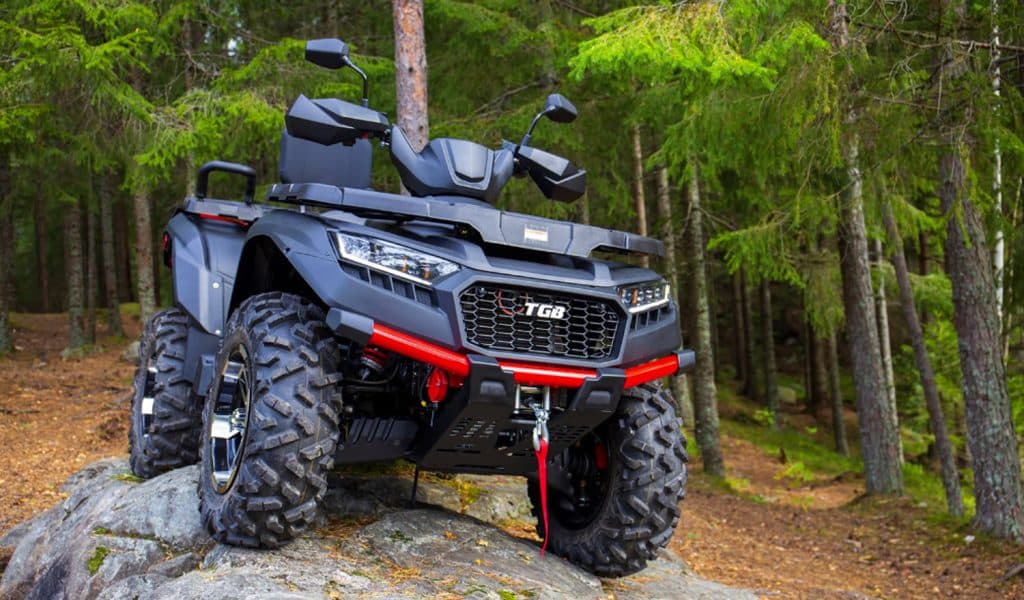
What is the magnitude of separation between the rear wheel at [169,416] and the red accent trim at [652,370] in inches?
109

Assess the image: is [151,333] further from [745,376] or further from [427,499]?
[745,376]

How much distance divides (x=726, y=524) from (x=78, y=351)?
483 inches

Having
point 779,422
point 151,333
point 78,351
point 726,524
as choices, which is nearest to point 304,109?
point 151,333

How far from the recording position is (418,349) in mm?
3658

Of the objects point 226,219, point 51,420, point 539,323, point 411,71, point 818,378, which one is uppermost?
point 411,71

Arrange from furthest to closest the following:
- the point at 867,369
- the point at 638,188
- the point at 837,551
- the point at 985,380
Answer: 1. the point at 638,188
2. the point at 867,369
3. the point at 837,551
4. the point at 985,380

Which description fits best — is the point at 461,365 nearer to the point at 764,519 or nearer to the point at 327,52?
the point at 327,52

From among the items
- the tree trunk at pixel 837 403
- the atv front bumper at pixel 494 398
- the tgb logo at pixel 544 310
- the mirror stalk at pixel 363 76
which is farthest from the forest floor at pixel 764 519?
the tree trunk at pixel 837 403

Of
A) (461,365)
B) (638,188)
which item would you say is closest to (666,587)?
(461,365)

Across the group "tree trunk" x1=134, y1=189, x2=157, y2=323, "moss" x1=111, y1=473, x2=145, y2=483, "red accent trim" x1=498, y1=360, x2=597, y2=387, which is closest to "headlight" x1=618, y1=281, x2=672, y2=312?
"red accent trim" x1=498, y1=360, x2=597, y2=387

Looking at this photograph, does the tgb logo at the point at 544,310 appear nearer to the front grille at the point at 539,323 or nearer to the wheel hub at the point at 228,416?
the front grille at the point at 539,323

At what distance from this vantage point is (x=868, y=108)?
768cm

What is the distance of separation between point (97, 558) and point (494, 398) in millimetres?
2112

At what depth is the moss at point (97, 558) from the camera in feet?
14.2
